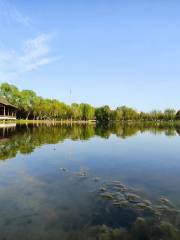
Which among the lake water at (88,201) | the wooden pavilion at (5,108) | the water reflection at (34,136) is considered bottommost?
Result: the lake water at (88,201)

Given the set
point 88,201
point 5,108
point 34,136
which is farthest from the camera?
point 5,108

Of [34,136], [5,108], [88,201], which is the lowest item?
[88,201]

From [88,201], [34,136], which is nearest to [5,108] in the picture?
[34,136]

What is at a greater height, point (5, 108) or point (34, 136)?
point (5, 108)

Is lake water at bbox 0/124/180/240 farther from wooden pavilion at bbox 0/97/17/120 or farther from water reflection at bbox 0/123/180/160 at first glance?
wooden pavilion at bbox 0/97/17/120

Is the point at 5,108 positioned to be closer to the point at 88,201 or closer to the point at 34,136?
the point at 34,136

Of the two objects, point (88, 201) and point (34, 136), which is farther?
point (34, 136)

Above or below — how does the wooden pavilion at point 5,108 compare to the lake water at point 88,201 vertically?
above

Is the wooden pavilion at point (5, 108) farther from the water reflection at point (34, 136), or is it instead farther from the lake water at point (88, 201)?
the lake water at point (88, 201)

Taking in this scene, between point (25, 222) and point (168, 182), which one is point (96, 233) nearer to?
point (25, 222)

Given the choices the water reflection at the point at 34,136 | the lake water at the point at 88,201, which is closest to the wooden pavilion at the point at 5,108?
the water reflection at the point at 34,136

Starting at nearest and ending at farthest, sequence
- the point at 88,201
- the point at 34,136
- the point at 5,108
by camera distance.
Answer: the point at 88,201 → the point at 34,136 → the point at 5,108

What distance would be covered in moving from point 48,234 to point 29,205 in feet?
8.35

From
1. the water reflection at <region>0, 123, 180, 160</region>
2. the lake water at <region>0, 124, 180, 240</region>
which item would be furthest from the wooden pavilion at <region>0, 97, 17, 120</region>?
the lake water at <region>0, 124, 180, 240</region>
